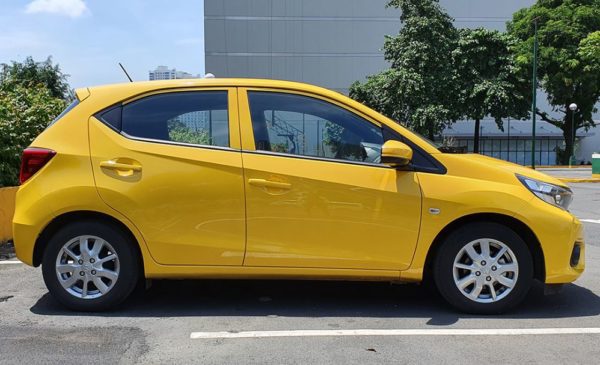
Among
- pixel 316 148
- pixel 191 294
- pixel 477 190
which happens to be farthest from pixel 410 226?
pixel 191 294

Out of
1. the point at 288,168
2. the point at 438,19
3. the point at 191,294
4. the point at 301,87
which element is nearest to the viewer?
the point at 288,168

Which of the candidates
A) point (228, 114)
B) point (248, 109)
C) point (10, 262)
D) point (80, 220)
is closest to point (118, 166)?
point (80, 220)

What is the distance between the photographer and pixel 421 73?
32.2 m

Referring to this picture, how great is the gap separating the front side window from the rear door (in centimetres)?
24

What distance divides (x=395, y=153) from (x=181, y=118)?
5.92 feet

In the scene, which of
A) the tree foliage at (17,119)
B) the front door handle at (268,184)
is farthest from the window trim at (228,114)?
the tree foliage at (17,119)

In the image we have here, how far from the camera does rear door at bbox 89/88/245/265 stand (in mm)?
4348

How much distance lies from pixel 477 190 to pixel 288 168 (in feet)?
5.03

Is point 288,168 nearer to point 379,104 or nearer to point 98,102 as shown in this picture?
point 98,102

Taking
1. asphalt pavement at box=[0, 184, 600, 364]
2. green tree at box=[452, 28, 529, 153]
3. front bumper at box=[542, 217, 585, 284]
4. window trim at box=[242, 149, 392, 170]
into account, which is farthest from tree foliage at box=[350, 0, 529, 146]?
window trim at box=[242, 149, 392, 170]

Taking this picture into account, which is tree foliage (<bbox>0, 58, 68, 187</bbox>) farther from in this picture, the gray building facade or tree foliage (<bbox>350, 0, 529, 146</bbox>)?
the gray building facade

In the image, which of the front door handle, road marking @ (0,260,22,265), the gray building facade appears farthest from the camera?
the gray building facade

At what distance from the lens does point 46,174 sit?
4418 millimetres

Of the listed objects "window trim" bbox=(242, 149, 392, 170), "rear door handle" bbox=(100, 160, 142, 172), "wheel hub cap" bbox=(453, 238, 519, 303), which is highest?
"window trim" bbox=(242, 149, 392, 170)
